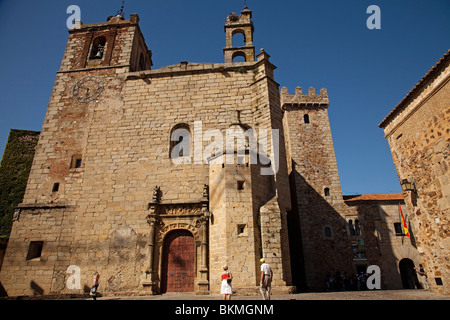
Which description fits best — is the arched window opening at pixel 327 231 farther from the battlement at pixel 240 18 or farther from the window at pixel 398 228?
the battlement at pixel 240 18

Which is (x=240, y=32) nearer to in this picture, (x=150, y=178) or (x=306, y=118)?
(x=150, y=178)

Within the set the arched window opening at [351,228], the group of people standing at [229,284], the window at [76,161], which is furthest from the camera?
the arched window opening at [351,228]

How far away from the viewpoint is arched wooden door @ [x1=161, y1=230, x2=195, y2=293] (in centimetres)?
999

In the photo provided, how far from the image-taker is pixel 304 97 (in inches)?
970

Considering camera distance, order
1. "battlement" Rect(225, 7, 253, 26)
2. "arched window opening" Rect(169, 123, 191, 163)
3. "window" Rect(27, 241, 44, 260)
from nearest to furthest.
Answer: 1. "window" Rect(27, 241, 44, 260)
2. "arched window opening" Rect(169, 123, 191, 163)
3. "battlement" Rect(225, 7, 253, 26)

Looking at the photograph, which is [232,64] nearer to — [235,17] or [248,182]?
[235,17]

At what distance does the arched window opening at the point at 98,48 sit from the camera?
1472 centimetres

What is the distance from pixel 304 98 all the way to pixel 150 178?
695 inches

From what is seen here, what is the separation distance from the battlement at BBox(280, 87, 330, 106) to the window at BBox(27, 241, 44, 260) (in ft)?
64.7

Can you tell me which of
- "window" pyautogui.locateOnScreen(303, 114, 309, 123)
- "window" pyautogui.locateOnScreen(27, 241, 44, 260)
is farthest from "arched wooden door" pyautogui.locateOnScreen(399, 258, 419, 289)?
"window" pyautogui.locateOnScreen(27, 241, 44, 260)

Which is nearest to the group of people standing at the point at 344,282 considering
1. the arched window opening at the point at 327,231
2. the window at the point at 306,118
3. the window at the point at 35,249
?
the arched window opening at the point at 327,231

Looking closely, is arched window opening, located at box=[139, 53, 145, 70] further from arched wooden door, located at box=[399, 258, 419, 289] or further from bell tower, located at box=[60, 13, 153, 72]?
arched wooden door, located at box=[399, 258, 419, 289]

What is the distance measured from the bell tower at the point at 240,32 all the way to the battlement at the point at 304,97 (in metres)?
10.2
